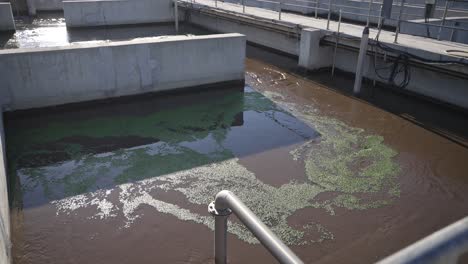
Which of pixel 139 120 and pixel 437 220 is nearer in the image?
pixel 437 220

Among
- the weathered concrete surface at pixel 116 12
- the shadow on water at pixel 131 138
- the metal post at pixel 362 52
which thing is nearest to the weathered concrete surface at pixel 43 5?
the weathered concrete surface at pixel 116 12

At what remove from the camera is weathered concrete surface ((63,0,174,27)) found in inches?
741

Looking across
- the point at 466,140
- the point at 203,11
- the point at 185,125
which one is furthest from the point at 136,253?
the point at 203,11

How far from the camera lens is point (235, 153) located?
7340 millimetres

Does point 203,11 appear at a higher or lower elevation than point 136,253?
higher

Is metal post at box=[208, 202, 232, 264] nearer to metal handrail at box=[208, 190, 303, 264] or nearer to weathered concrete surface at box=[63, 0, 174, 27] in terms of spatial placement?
metal handrail at box=[208, 190, 303, 264]

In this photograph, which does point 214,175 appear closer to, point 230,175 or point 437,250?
point 230,175

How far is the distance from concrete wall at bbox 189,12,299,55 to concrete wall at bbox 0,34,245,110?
14.2 feet

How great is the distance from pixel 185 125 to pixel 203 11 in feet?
38.0

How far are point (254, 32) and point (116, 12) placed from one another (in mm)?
8176

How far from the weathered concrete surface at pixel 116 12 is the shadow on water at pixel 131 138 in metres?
11.6

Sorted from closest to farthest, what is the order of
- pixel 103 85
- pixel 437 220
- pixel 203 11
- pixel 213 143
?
pixel 437 220
pixel 213 143
pixel 103 85
pixel 203 11

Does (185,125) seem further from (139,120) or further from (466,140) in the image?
(466,140)

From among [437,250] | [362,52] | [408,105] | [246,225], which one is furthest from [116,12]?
[437,250]
